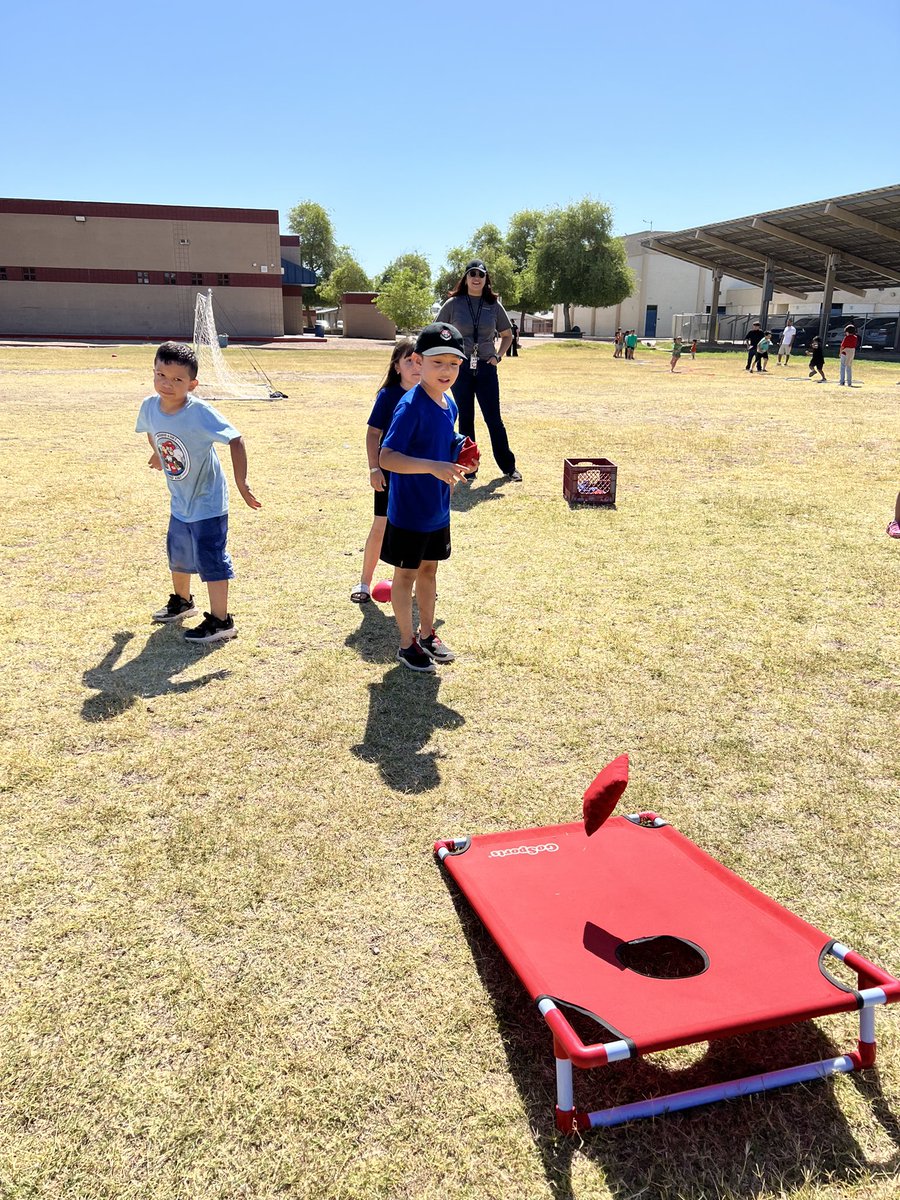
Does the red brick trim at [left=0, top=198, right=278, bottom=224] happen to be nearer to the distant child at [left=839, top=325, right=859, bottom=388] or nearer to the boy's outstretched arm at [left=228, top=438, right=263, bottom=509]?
the distant child at [left=839, top=325, right=859, bottom=388]

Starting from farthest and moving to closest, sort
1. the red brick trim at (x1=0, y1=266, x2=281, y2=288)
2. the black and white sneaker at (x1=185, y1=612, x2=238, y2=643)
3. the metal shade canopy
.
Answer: the red brick trim at (x1=0, y1=266, x2=281, y2=288), the metal shade canopy, the black and white sneaker at (x1=185, y1=612, x2=238, y2=643)

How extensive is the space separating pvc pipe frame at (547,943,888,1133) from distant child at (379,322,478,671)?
2629 millimetres

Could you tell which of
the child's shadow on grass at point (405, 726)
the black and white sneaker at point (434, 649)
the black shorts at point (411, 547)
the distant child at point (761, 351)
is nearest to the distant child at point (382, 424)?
the black shorts at point (411, 547)

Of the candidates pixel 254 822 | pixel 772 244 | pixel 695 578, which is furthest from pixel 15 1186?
pixel 772 244

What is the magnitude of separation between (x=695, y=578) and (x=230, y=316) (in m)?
51.3

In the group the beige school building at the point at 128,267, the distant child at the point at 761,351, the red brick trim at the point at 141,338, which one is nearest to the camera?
the distant child at the point at 761,351

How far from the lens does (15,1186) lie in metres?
1.85

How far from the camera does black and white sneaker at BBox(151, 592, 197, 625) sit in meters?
5.23

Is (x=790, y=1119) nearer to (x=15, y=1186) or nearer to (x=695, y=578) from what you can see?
(x=15, y=1186)

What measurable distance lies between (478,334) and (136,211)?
4861cm

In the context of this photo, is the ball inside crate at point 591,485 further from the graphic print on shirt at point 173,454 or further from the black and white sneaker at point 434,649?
the graphic print on shirt at point 173,454

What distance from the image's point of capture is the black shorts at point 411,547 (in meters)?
4.27

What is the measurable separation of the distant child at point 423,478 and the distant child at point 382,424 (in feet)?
1.01

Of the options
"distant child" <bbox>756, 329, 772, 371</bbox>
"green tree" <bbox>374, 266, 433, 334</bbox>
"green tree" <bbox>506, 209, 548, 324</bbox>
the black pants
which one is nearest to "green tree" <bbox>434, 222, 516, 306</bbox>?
"green tree" <bbox>506, 209, 548, 324</bbox>
